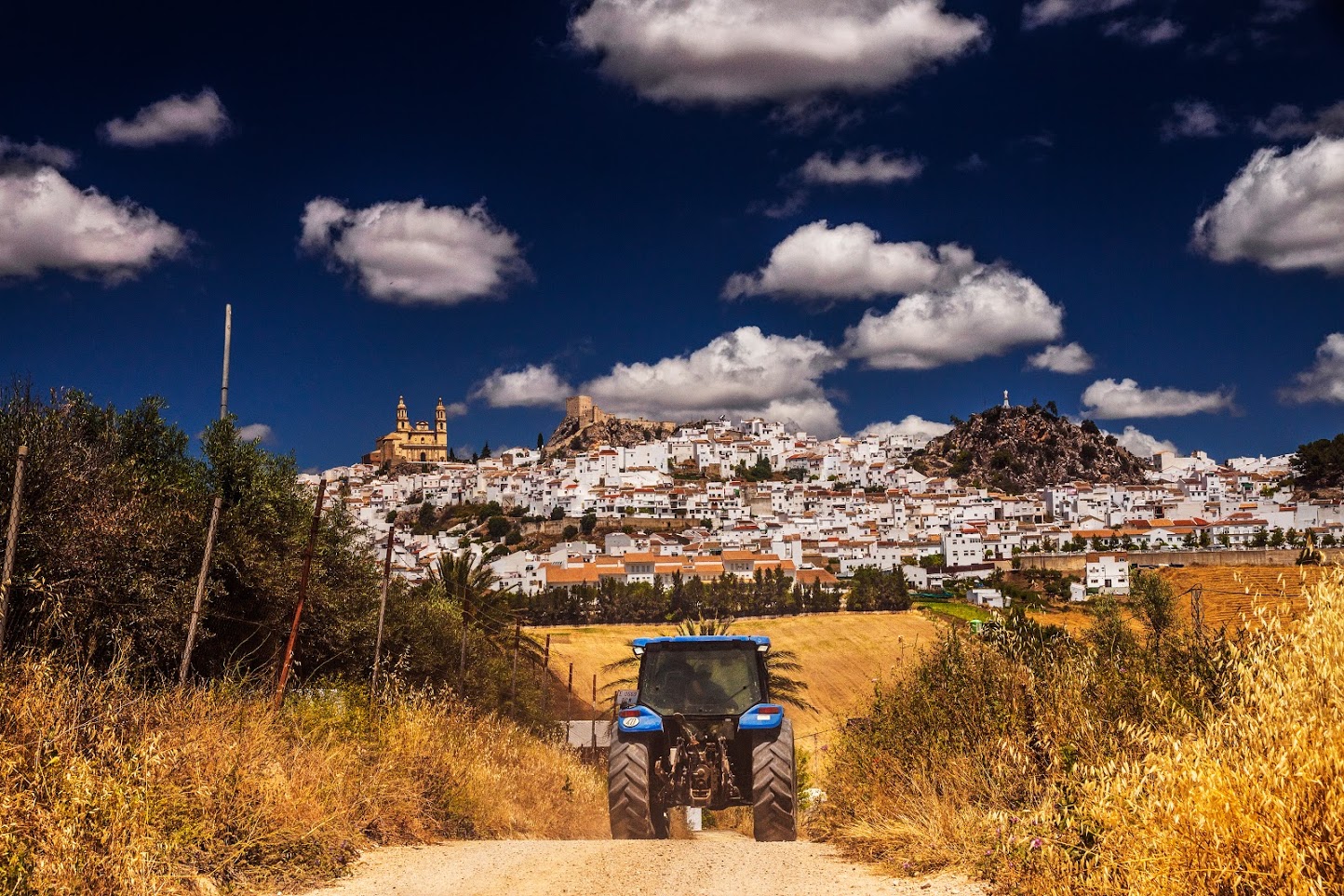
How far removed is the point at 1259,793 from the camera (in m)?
4.23

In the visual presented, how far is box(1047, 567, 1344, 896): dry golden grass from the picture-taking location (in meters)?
4.12

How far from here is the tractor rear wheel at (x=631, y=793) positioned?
10.1 m

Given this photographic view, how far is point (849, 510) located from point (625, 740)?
5453 inches

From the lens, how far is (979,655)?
946cm

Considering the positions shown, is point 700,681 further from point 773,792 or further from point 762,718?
point 773,792

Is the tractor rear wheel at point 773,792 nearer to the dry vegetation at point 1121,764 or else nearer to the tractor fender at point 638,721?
the dry vegetation at point 1121,764

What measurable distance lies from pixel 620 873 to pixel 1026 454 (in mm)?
186382

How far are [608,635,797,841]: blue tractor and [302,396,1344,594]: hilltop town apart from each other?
74.8m

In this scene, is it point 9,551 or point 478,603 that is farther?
point 478,603

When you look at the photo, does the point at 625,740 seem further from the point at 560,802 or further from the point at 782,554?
the point at 782,554

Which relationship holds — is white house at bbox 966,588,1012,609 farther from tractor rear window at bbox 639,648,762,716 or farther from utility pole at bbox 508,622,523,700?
tractor rear window at bbox 639,648,762,716

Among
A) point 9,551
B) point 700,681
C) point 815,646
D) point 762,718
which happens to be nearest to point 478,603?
point 700,681

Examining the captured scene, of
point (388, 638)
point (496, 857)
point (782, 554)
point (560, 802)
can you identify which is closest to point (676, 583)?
point (782, 554)

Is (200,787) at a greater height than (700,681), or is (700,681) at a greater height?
(700,681)
